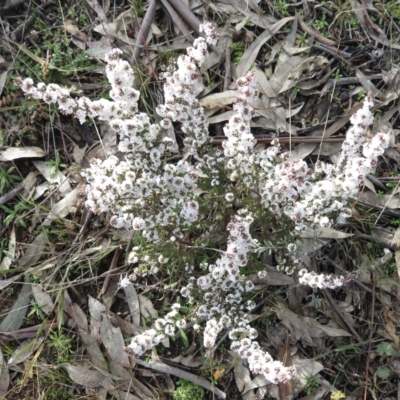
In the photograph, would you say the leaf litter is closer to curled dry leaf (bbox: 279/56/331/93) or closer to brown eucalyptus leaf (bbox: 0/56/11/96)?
curled dry leaf (bbox: 279/56/331/93)

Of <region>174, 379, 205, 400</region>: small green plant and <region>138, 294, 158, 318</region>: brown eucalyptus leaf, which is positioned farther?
<region>138, 294, 158, 318</region>: brown eucalyptus leaf

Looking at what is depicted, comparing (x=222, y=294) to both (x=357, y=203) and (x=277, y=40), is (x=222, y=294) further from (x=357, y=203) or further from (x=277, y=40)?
(x=277, y=40)

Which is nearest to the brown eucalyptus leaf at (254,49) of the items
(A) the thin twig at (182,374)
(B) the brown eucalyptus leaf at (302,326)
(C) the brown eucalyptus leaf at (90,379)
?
(B) the brown eucalyptus leaf at (302,326)

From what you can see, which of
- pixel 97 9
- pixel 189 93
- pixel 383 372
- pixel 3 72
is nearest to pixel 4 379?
pixel 3 72

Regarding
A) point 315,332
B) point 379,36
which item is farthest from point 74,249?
point 379,36

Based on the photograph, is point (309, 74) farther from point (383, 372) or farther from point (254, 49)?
point (383, 372)

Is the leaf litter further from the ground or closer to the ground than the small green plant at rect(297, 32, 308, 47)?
closer to the ground

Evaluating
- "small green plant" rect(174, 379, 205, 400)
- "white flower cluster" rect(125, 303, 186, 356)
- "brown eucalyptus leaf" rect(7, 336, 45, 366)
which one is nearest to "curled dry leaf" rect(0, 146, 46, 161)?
"brown eucalyptus leaf" rect(7, 336, 45, 366)
